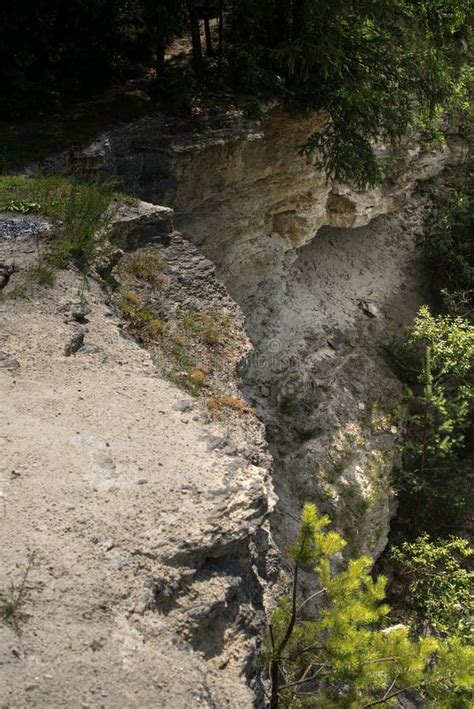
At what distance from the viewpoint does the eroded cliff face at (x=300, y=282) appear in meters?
10.2

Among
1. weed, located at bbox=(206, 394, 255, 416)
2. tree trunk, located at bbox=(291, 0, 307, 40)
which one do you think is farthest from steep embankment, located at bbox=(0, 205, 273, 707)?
tree trunk, located at bbox=(291, 0, 307, 40)

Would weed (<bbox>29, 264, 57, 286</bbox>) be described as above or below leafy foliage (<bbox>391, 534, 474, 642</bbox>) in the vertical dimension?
above

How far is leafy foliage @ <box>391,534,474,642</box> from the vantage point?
31.4 ft

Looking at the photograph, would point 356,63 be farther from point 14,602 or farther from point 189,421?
point 14,602

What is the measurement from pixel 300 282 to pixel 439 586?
220 inches

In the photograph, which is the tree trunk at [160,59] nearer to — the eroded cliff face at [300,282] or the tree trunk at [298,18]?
the eroded cliff face at [300,282]

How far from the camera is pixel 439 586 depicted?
992cm

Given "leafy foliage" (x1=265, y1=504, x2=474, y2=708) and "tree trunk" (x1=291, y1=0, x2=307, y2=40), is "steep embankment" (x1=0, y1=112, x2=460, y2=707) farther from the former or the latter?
"tree trunk" (x1=291, y1=0, x2=307, y2=40)

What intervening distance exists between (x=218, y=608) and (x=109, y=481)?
1122 mm

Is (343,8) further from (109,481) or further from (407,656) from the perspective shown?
(407,656)

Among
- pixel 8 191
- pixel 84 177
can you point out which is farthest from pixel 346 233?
pixel 8 191

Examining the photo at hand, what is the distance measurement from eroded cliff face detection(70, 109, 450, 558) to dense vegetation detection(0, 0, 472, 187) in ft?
2.56

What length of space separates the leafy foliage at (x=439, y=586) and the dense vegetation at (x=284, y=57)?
5423 millimetres

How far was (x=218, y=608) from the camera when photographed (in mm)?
4648
